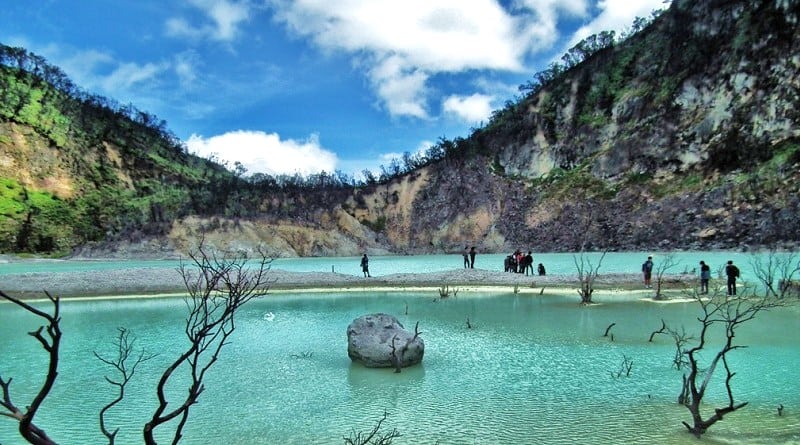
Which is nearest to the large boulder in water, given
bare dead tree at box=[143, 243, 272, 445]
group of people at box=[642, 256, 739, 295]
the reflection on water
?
the reflection on water

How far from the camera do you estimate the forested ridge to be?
6338 centimetres

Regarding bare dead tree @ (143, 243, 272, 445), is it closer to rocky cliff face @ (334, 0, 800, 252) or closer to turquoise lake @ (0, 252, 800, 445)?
turquoise lake @ (0, 252, 800, 445)

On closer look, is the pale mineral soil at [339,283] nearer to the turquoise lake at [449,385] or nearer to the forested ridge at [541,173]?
the turquoise lake at [449,385]

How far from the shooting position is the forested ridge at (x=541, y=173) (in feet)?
208

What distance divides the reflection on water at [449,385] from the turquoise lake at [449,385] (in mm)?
40

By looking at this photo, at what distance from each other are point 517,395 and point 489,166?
89.1m

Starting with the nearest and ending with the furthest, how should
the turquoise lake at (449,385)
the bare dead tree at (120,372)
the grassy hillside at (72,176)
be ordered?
1. the bare dead tree at (120,372)
2. the turquoise lake at (449,385)
3. the grassy hillside at (72,176)

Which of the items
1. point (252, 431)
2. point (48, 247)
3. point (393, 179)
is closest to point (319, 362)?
point (252, 431)

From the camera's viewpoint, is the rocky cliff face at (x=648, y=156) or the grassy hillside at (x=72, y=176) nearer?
the rocky cliff face at (x=648, y=156)

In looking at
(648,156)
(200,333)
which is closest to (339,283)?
(200,333)

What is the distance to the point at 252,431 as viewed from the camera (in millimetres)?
9805

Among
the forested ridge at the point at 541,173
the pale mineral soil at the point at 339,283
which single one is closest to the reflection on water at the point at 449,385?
the pale mineral soil at the point at 339,283

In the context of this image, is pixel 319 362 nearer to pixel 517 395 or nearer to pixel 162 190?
pixel 517 395

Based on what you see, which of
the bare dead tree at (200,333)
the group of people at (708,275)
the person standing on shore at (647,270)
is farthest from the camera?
the person standing on shore at (647,270)
